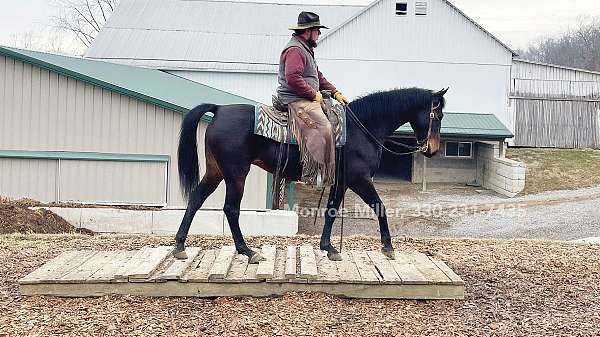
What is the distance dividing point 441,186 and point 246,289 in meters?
20.4

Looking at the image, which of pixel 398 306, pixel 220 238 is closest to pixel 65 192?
pixel 220 238

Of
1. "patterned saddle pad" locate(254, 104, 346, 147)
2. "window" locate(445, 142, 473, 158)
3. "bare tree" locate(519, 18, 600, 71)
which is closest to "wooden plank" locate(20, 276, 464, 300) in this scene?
"patterned saddle pad" locate(254, 104, 346, 147)

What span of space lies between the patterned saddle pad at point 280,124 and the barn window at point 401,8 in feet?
74.1

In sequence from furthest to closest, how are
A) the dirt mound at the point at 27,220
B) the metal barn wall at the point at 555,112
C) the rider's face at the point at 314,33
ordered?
the metal barn wall at the point at 555,112 → the dirt mound at the point at 27,220 → the rider's face at the point at 314,33

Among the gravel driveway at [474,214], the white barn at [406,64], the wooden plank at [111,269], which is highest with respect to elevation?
the white barn at [406,64]

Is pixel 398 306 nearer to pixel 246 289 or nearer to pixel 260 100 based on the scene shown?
pixel 246 289

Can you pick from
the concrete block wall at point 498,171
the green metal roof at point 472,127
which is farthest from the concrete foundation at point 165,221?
the concrete block wall at point 498,171

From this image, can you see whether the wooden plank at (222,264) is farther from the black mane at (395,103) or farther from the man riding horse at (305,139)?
the black mane at (395,103)

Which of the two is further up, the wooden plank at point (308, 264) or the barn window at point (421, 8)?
the barn window at point (421, 8)

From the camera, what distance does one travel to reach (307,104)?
6.02m

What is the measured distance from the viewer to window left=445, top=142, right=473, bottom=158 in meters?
26.0

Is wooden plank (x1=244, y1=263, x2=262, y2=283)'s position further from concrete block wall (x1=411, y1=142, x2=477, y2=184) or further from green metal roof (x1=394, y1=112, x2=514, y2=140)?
concrete block wall (x1=411, y1=142, x2=477, y2=184)

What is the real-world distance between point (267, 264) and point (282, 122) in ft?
4.40

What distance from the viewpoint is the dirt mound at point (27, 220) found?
1079 centimetres
